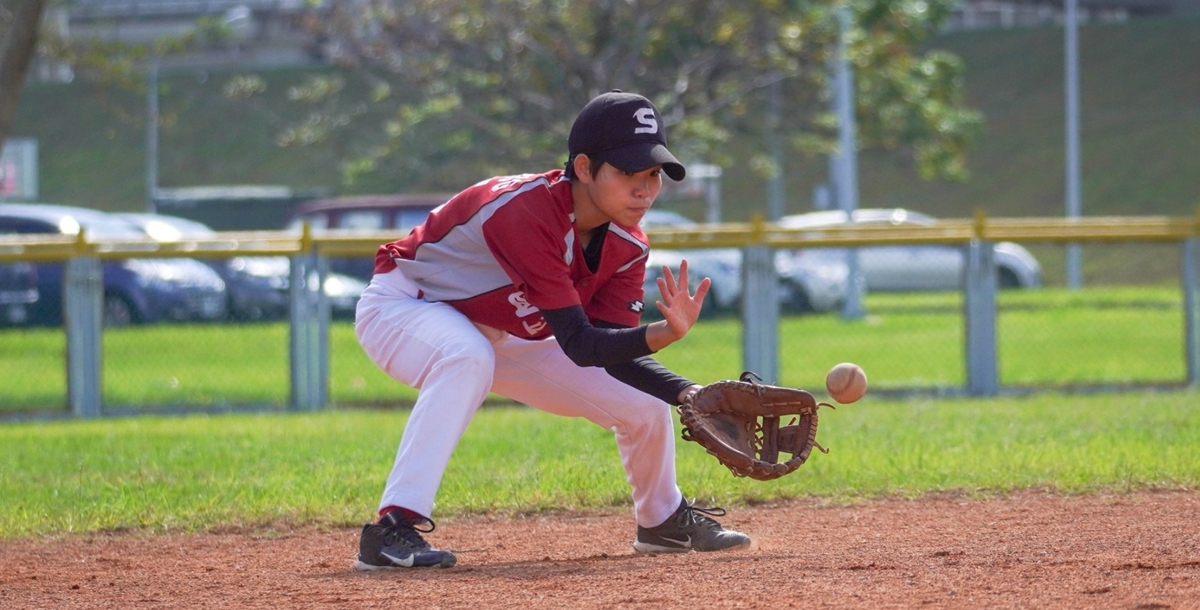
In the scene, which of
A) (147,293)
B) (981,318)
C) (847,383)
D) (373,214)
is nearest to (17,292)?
(147,293)

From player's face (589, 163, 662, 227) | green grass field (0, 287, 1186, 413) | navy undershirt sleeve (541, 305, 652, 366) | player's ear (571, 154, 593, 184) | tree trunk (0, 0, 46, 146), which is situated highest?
tree trunk (0, 0, 46, 146)

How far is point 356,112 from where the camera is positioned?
22656 millimetres

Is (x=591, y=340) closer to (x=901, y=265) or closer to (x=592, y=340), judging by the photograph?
(x=592, y=340)

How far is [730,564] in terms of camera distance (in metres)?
4.65

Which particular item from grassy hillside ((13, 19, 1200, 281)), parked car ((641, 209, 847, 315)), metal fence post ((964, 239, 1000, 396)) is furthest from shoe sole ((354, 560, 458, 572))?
grassy hillside ((13, 19, 1200, 281))

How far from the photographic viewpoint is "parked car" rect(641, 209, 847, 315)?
11.6 meters

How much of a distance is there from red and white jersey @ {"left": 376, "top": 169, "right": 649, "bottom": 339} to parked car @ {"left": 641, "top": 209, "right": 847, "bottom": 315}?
17.0ft

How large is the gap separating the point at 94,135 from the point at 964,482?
168 feet

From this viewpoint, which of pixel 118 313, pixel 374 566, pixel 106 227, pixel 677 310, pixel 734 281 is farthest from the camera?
pixel 106 227

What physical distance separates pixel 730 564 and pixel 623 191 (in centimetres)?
124

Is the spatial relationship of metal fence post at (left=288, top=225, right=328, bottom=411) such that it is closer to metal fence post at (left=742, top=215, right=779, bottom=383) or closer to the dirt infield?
metal fence post at (left=742, top=215, right=779, bottom=383)

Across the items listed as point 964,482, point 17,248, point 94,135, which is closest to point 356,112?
point 17,248

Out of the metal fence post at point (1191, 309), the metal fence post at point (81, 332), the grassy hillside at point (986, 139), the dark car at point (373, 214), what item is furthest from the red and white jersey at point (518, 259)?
the grassy hillside at point (986, 139)

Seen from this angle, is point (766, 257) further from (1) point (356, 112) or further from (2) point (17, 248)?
(1) point (356, 112)
